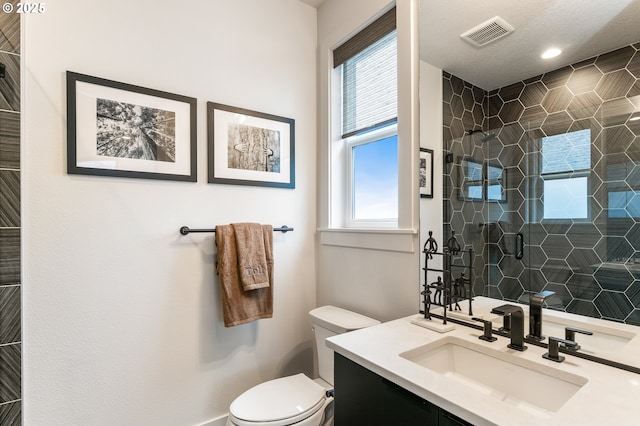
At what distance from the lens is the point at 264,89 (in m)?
1.96

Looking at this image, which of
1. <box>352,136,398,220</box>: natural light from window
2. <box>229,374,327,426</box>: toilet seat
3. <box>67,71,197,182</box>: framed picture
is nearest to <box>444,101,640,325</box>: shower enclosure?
<box>352,136,398,220</box>: natural light from window

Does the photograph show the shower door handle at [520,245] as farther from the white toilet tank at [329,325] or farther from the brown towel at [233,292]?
the brown towel at [233,292]

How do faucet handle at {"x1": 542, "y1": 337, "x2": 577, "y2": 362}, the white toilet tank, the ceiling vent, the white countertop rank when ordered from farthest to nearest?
1. the white toilet tank
2. the ceiling vent
3. faucet handle at {"x1": 542, "y1": 337, "x2": 577, "y2": 362}
4. the white countertop

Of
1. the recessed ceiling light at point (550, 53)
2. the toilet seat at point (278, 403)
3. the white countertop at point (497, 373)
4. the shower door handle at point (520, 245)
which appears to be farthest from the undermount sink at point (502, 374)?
the recessed ceiling light at point (550, 53)

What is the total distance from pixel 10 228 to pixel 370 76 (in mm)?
1886

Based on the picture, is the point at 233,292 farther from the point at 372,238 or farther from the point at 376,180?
the point at 376,180

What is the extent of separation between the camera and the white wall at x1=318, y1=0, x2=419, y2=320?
5.08 feet

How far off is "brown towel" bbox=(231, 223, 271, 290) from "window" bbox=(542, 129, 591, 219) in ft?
4.36

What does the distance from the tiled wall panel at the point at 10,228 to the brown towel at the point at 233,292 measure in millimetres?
806

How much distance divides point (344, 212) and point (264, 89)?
92 cm

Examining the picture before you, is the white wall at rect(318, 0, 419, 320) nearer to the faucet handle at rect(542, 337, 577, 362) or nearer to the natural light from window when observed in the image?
the natural light from window

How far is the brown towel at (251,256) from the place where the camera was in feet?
5.66

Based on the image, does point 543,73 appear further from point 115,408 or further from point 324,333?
point 115,408

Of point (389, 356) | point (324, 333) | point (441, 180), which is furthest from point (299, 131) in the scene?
point (389, 356)
